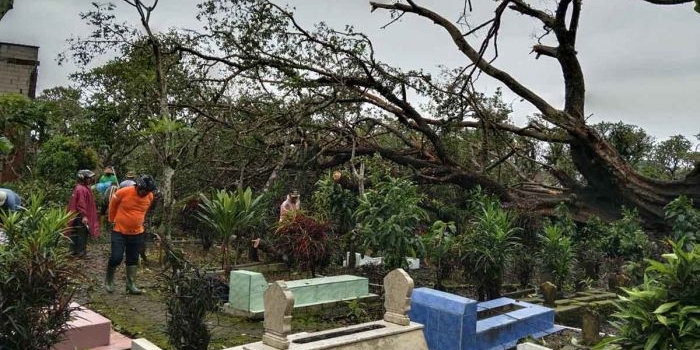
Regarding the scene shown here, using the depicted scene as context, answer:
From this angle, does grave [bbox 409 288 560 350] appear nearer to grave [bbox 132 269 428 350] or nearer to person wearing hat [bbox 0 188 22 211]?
grave [bbox 132 269 428 350]

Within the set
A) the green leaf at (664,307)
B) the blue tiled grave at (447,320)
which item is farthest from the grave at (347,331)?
the green leaf at (664,307)

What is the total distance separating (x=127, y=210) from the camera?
7770 mm

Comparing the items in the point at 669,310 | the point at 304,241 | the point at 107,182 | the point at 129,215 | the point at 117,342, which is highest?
the point at 107,182

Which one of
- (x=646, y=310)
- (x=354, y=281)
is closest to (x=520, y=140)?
(x=354, y=281)

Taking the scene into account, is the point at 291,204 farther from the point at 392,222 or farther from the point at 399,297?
the point at 399,297

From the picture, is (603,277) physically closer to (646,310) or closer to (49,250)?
(646,310)

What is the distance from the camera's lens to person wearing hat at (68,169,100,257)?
9.10m

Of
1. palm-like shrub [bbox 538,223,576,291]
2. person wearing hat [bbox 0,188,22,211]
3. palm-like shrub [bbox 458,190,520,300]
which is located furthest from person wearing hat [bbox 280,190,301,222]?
palm-like shrub [bbox 538,223,576,291]

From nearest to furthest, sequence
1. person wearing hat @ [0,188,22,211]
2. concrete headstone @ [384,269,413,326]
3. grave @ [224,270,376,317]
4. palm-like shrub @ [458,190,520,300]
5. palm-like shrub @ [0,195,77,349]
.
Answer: palm-like shrub @ [0,195,77,349] < concrete headstone @ [384,269,413,326] < grave @ [224,270,376,317] < person wearing hat @ [0,188,22,211] < palm-like shrub @ [458,190,520,300]

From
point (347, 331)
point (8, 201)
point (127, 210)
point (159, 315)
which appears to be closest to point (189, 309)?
point (347, 331)

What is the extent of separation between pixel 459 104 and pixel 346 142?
2.92 meters

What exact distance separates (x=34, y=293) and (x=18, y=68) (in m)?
24.1

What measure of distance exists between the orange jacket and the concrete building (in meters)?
19.9

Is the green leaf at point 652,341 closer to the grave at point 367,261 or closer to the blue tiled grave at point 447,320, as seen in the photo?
the blue tiled grave at point 447,320
